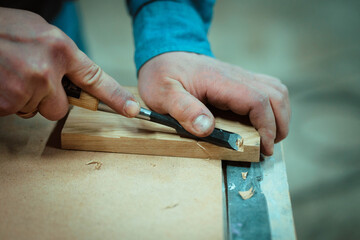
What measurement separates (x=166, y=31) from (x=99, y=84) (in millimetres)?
443

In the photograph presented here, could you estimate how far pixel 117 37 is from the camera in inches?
145

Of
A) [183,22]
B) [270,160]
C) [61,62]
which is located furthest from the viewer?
[183,22]

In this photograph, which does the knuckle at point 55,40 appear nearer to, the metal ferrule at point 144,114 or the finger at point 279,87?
the metal ferrule at point 144,114

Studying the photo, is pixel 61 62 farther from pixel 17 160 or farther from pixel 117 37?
pixel 117 37

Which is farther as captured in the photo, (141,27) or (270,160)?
(141,27)

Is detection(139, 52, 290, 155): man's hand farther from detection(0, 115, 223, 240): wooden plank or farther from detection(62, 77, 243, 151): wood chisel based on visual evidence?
detection(0, 115, 223, 240): wooden plank

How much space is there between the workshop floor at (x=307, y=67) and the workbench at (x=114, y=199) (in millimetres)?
1444

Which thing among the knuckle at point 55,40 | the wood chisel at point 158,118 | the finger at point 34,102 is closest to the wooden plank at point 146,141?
the wood chisel at point 158,118

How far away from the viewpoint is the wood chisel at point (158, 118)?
3.17 feet

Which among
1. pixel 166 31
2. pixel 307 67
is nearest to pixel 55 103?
pixel 166 31

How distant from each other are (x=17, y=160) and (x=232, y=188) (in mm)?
664

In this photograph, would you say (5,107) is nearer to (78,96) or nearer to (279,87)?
(78,96)

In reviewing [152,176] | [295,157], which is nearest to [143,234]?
[152,176]

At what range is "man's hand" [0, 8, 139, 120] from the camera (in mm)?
839
